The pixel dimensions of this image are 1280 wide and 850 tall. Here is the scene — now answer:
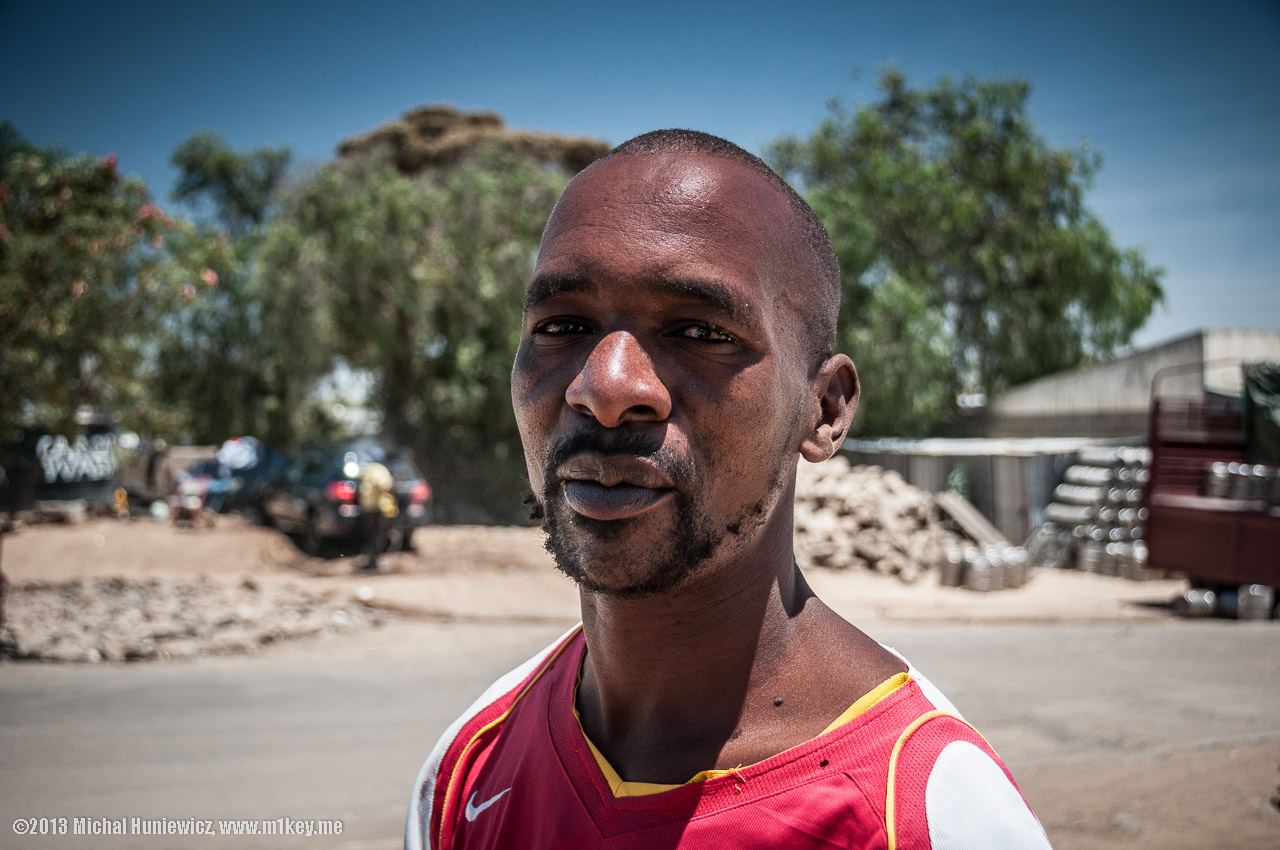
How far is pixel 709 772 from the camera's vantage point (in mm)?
1146

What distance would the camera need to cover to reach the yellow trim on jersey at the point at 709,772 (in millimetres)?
1137

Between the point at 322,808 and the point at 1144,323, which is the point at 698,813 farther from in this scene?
the point at 1144,323

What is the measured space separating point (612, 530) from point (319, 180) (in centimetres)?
2256

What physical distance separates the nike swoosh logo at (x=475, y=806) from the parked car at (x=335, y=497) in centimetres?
1309

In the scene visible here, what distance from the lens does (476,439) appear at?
70.4ft

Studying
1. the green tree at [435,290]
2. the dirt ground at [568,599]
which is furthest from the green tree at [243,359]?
the dirt ground at [568,599]

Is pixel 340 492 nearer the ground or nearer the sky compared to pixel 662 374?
nearer the ground

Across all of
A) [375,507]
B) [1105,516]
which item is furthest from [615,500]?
[1105,516]

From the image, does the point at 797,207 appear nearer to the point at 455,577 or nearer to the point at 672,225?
the point at 672,225

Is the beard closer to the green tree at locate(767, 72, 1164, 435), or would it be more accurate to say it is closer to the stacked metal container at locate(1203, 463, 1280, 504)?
the stacked metal container at locate(1203, 463, 1280, 504)

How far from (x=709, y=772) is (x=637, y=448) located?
1.35 feet

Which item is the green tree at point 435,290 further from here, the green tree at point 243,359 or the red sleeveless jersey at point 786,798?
the red sleeveless jersey at point 786,798

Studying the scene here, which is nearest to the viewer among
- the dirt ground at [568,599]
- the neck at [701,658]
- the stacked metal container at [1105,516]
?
the neck at [701,658]

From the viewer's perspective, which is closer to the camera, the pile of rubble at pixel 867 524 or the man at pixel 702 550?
the man at pixel 702 550
